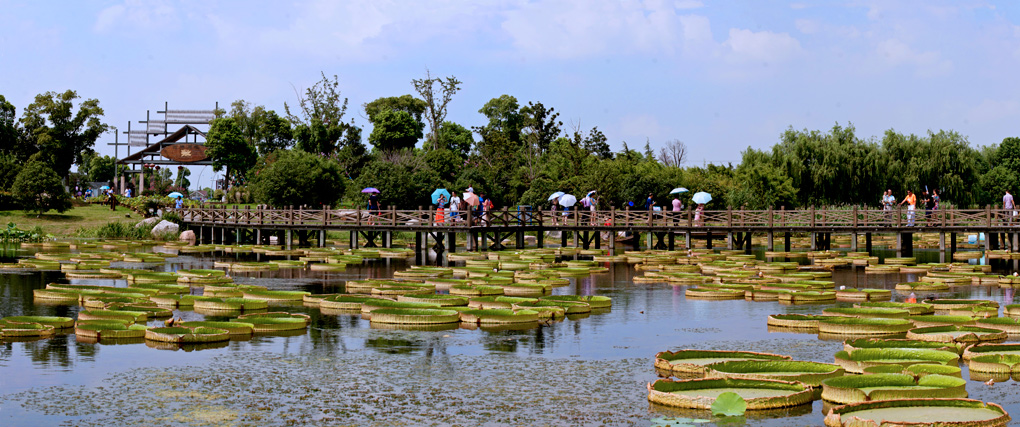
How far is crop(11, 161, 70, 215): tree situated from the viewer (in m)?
45.2

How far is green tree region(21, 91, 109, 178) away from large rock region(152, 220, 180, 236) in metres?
19.9

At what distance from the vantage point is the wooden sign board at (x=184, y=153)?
226 feet

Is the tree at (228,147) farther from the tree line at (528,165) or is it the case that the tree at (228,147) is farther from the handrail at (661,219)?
the handrail at (661,219)

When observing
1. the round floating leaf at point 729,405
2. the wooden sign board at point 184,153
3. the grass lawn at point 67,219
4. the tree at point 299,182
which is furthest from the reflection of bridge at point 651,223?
the wooden sign board at point 184,153

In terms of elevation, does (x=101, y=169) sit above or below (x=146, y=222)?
above

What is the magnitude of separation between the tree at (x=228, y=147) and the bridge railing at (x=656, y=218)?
24.9m

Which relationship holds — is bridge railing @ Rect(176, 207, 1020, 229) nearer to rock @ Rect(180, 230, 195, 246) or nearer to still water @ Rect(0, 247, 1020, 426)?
rock @ Rect(180, 230, 195, 246)

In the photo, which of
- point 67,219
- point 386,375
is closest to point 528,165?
point 67,219

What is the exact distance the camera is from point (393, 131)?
220 ft

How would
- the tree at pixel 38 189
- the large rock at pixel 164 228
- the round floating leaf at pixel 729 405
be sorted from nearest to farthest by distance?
the round floating leaf at pixel 729 405 → the large rock at pixel 164 228 → the tree at pixel 38 189

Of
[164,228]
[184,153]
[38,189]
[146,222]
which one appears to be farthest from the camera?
[184,153]

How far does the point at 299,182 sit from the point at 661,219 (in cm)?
2058

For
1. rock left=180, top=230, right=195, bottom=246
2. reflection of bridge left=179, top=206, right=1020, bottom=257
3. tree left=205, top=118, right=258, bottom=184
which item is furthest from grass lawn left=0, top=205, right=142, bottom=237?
tree left=205, top=118, right=258, bottom=184

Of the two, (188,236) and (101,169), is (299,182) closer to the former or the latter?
(188,236)
